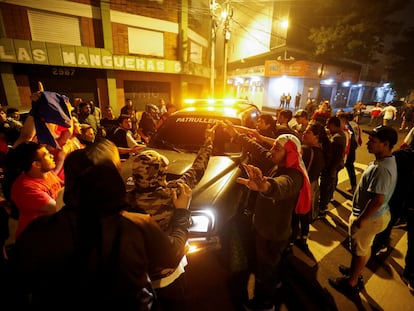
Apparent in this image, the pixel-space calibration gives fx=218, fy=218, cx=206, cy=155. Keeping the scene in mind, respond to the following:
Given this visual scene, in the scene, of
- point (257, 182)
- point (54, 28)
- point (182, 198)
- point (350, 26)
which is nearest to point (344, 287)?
point (257, 182)

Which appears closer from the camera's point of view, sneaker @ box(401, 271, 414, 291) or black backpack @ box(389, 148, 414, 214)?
sneaker @ box(401, 271, 414, 291)

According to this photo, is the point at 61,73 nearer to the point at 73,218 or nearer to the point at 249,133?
the point at 249,133

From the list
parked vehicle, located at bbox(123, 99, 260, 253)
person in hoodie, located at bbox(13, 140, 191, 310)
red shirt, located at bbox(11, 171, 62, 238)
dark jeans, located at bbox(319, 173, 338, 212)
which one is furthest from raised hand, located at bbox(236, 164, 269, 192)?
dark jeans, located at bbox(319, 173, 338, 212)

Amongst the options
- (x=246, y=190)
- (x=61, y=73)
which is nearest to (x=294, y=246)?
(x=246, y=190)

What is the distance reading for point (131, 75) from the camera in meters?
16.1

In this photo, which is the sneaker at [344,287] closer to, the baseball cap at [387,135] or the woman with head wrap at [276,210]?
the woman with head wrap at [276,210]

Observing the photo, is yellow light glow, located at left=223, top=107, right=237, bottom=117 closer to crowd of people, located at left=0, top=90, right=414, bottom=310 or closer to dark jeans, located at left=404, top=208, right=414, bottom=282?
crowd of people, located at left=0, top=90, right=414, bottom=310

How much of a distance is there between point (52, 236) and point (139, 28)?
1788 centimetres

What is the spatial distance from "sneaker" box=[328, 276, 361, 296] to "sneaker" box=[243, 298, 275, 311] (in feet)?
3.30

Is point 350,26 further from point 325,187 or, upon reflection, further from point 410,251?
point 410,251

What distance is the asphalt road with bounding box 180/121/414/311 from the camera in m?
2.61

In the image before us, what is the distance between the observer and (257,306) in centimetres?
248

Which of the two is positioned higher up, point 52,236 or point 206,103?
point 206,103

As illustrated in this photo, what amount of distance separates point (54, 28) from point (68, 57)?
6.01 feet
